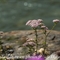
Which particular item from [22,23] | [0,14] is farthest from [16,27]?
[0,14]

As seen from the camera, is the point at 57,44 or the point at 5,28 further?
the point at 5,28

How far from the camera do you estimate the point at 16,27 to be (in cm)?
690

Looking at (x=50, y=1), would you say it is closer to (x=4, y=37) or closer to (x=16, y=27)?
(x=16, y=27)

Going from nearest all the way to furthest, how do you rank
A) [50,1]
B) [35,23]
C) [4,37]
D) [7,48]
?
[35,23]
[7,48]
[4,37]
[50,1]

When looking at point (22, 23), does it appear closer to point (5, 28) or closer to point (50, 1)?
point (5, 28)

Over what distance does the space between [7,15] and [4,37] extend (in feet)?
11.7

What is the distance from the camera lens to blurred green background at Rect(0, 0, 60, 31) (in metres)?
7.05

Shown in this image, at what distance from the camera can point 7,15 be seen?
7785 millimetres

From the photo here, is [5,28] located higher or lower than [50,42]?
lower

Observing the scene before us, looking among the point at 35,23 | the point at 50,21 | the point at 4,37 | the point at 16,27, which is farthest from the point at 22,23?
the point at 35,23

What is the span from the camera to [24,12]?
7.86 meters

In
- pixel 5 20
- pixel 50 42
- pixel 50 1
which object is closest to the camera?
pixel 50 42

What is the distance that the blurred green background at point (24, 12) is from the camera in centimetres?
705

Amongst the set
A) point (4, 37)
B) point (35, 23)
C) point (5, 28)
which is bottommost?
point (5, 28)
